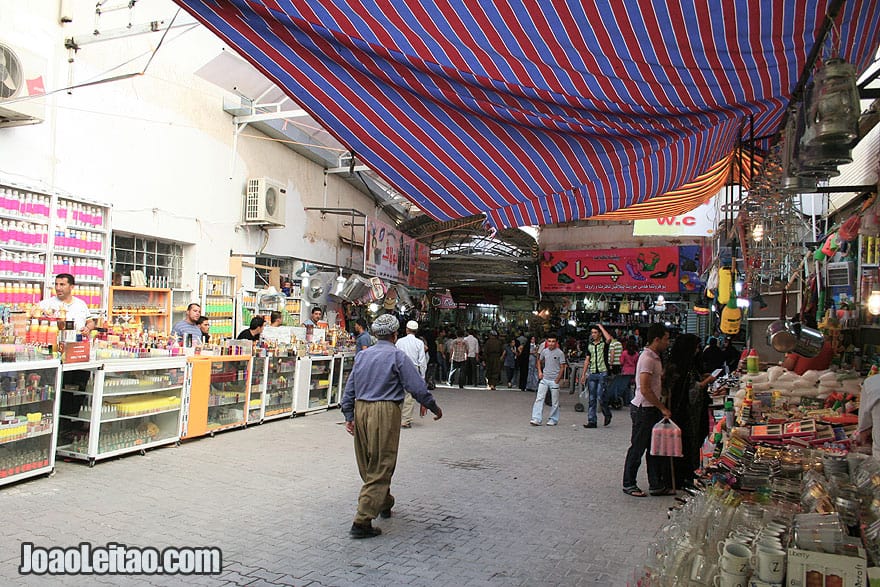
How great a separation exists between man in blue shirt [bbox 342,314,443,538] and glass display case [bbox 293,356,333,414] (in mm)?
6015

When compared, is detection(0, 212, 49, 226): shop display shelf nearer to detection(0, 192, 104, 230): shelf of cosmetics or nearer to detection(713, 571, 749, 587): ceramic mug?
detection(0, 192, 104, 230): shelf of cosmetics

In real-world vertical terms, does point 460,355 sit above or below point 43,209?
below

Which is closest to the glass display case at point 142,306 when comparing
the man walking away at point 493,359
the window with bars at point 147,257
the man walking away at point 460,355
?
the window with bars at point 147,257

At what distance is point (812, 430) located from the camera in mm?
3902

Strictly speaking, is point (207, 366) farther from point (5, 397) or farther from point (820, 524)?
point (820, 524)

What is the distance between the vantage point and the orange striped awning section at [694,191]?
620 cm

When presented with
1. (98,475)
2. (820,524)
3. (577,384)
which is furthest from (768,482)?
(577,384)

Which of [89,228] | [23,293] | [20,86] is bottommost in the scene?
[23,293]

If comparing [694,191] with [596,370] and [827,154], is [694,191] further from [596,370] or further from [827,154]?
[596,370]

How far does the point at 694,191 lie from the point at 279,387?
689 centimetres

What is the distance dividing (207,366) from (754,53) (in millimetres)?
7241

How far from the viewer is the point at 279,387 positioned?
33.7ft

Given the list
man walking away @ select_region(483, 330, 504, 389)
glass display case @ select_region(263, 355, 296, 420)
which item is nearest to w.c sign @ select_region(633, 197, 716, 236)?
man walking away @ select_region(483, 330, 504, 389)

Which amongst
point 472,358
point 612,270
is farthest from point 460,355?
point 612,270
